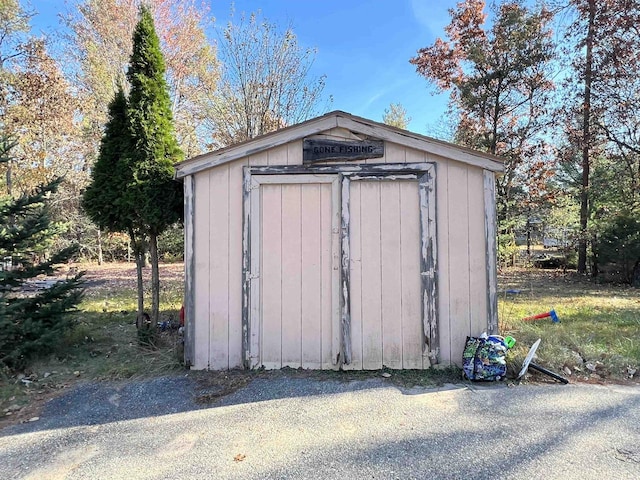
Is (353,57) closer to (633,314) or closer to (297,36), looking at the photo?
(297,36)

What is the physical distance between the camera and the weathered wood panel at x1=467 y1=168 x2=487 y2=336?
3.83m

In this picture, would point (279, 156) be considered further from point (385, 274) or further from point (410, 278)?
point (410, 278)

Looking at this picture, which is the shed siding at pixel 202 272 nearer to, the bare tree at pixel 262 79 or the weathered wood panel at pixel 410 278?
the weathered wood panel at pixel 410 278

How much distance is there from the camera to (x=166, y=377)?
3.82 m

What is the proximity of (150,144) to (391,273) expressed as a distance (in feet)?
9.91

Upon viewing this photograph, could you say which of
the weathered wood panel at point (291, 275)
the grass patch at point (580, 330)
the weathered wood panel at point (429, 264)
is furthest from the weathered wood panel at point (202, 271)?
the grass patch at point (580, 330)

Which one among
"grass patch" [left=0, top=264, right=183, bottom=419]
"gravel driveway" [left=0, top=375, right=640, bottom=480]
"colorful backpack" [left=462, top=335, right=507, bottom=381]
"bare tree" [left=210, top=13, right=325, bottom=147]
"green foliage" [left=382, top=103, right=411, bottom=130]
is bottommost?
"gravel driveway" [left=0, top=375, right=640, bottom=480]

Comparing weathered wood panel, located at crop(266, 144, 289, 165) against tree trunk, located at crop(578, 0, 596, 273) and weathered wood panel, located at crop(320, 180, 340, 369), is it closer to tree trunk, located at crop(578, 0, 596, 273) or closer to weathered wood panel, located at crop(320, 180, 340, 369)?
weathered wood panel, located at crop(320, 180, 340, 369)

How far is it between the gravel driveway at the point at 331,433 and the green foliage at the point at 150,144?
1847mm

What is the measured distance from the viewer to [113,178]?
4.47m

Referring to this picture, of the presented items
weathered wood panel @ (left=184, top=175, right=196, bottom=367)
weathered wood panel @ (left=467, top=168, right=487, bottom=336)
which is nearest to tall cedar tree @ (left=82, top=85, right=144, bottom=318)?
weathered wood panel @ (left=184, top=175, right=196, bottom=367)

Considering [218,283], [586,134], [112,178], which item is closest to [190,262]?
[218,283]

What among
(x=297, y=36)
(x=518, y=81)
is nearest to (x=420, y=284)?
(x=297, y=36)

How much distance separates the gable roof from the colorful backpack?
1638 millimetres
